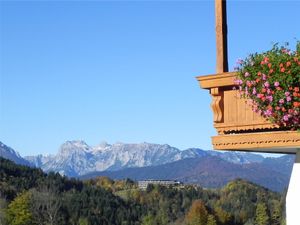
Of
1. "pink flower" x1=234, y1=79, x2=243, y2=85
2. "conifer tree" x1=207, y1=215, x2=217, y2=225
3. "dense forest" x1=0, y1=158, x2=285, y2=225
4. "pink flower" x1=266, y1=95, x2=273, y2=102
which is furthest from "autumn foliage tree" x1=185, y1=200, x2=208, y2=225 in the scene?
"pink flower" x1=266, y1=95, x2=273, y2=102

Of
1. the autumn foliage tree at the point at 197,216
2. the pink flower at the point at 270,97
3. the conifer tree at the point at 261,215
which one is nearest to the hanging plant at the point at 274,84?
the pink flower at the point at 270,97

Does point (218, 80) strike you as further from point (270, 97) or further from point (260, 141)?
point (260, 141)

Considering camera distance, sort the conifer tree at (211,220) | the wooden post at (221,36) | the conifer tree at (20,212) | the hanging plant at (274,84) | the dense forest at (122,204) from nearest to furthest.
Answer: the hanging plant at (274,84), the wooden post at (221,36), the conifer tree at (20,212), the dense forest at (122,204), the conifer tree at (211,220)

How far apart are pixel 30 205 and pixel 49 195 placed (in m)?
16.0

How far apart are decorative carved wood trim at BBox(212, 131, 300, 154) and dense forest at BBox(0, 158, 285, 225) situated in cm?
10993

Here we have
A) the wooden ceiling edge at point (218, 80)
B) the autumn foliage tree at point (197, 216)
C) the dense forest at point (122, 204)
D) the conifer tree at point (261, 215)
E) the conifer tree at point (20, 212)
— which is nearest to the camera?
the wooden ceiling edge at point (218, 80)

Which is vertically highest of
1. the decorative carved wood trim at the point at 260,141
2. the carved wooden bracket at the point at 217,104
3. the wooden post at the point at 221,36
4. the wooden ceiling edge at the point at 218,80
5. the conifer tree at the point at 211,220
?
the wooden post at the point at 221,36

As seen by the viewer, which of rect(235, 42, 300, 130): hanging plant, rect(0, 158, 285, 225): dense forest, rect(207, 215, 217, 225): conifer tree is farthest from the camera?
rect(207, 215, 217, 225): conifer tree

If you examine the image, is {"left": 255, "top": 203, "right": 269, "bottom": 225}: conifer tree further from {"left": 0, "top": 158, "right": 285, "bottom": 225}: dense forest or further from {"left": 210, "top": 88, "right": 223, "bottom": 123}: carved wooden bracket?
{"left": 210, "top": 88, "right": 223, "bottom": 123}: carved wooden bracket

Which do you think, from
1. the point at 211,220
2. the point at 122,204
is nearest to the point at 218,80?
the point at 211,220

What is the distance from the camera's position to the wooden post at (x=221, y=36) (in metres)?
7.98

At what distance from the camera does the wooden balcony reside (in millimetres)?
7477

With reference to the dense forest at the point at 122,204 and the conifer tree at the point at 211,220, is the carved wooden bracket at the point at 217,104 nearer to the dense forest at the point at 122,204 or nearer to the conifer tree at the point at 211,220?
the dense forest at the point at 122,204

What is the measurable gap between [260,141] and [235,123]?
15.5 inches
